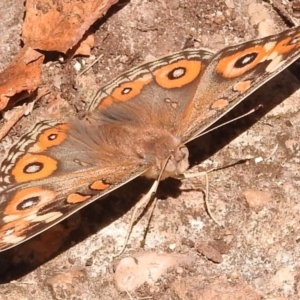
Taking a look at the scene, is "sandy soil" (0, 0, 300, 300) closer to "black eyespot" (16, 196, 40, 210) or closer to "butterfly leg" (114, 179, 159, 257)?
"butterfly leg" (114, 179, 159, 257)

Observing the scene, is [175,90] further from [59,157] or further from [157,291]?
[157,291]

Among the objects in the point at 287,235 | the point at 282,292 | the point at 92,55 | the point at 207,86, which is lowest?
the point at 282,292

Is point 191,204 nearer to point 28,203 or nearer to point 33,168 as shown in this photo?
point 33,168

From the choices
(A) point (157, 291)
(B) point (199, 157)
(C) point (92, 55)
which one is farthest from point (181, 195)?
(C) point (92, 55)

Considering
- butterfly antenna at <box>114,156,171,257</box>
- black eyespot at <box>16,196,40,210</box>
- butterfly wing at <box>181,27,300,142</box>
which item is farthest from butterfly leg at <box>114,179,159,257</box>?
black eyespot at <box>16,196,40,210</box>

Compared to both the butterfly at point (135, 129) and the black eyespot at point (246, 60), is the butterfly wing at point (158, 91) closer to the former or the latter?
the butterfly at point (135, 129)
